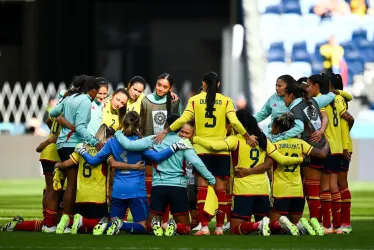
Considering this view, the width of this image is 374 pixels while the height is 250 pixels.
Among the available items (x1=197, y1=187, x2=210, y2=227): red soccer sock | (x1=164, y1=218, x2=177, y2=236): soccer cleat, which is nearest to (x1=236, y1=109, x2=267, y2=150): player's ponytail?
(x1=197, y1=187, x2=210, y2=227): red soccer sock

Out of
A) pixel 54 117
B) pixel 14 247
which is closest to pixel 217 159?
pixel 54 117

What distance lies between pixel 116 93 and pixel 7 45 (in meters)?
28.3

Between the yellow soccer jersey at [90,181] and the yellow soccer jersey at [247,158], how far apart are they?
3.99ft

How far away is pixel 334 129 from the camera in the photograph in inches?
603

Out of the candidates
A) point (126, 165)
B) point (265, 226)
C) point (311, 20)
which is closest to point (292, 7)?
point (311, 20)

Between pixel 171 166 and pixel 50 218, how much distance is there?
5.22 ft

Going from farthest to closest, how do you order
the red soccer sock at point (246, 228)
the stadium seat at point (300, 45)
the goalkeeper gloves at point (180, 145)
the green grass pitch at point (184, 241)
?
the stadium seat at point (300, 45) < the goalkeeper gloves at point (180, 145) < the red soccer sock at point (246, 228) < the green grass pitch at point (184, 241)

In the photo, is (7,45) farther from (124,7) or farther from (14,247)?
(14,247)

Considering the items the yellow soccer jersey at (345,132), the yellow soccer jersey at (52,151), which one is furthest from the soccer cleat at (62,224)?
the yellow soccer jersey at (345,132)

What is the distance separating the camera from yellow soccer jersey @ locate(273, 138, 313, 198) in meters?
14.5

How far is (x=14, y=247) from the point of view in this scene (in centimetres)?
1257

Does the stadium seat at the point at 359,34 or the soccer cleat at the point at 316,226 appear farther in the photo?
the stadium seat at the point at 359,34

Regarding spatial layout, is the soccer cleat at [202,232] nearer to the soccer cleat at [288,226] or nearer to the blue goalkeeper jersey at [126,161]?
the blue goalkeeper jersey at [126,161]

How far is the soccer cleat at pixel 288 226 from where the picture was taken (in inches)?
544
